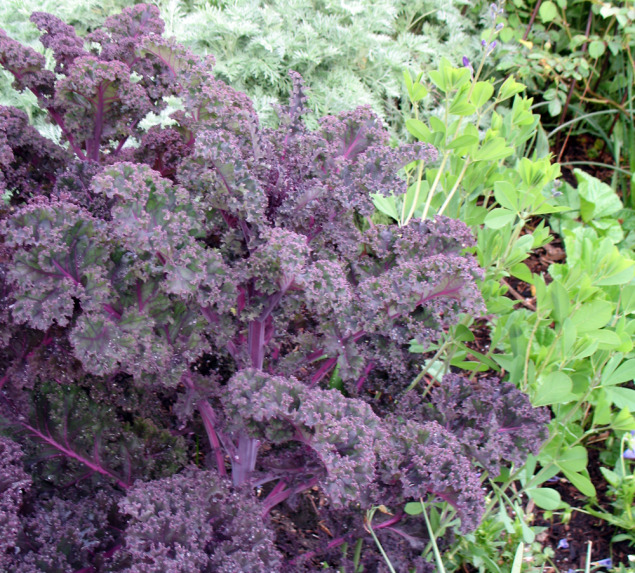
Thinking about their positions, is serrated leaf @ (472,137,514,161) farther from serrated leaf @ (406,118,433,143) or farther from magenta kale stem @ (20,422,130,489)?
magenta kale stem @ (20,422,130,489)

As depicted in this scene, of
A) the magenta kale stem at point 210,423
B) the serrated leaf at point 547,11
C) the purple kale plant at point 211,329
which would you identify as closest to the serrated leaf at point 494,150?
the purple kale plant at point 211,329

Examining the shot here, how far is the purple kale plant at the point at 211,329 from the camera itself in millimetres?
1228

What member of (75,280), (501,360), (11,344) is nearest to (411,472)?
(501,360)

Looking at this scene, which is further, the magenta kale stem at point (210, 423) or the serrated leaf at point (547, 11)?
the serrated leaf at point (547, 11)

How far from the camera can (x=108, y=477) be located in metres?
1.50

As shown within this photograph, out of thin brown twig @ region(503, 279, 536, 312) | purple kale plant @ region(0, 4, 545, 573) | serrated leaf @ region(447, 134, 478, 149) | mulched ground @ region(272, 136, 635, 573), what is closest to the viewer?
purple kale plant @ region(0, 4, 545, 573)

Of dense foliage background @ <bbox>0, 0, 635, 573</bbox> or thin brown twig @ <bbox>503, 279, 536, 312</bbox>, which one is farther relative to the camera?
thin brown twig @ <bbox>503, 279, 536, 312</bbox>

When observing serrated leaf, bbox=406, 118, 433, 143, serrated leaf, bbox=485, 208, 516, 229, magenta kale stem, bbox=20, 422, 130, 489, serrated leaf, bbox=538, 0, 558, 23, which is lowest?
magenta kale stem, bbox=20, 422, 130, 489

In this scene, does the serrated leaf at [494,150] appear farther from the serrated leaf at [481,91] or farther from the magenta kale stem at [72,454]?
the magenta kale stem at [72,454]

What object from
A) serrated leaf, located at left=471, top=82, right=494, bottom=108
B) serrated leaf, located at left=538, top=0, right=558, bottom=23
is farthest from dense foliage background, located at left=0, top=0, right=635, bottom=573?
serrated leaf, located at left=538, top=0, right=558, bottom=23

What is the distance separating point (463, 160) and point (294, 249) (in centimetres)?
102

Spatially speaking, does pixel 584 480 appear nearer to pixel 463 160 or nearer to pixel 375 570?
pixel 375 570

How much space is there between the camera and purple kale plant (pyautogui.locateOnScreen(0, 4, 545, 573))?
1.23m

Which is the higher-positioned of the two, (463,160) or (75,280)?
(463,160)
